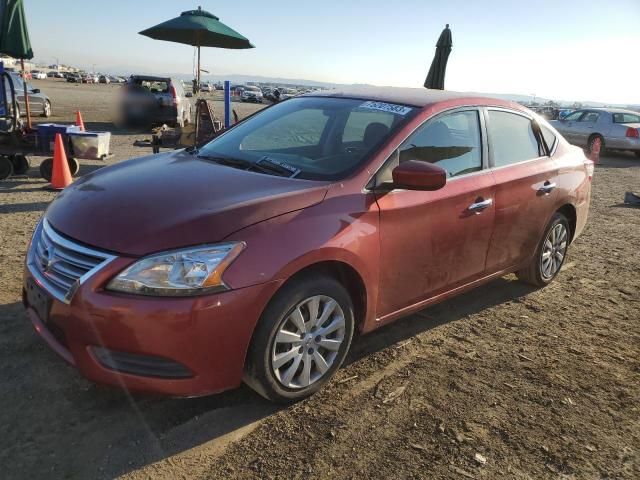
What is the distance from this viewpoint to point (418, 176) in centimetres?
293

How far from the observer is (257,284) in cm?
243

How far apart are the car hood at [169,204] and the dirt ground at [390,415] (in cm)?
91

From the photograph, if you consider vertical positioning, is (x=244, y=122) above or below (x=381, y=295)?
above

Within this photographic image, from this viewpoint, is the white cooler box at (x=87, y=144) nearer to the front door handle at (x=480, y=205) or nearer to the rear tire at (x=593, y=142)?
the front door handle at (x=480, y=205)

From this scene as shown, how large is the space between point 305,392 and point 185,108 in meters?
14.9

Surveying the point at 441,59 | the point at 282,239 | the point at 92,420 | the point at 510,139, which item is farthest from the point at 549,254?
the point at 441,59

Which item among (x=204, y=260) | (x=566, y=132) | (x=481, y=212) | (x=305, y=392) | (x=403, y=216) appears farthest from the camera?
(x=566, y=132)

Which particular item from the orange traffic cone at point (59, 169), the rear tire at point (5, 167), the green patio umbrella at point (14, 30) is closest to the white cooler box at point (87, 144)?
the orange traffic cone at point (59, 169)

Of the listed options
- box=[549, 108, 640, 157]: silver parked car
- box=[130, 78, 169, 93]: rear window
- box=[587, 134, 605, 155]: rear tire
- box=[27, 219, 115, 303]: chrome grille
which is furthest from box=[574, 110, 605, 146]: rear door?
box=[27, 219, 115, 303]: chrome grille

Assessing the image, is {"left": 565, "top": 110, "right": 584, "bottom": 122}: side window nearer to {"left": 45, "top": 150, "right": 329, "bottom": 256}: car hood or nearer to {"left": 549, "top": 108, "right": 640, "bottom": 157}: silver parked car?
{"left": 549, "top": 108, "right": 640, "bottom": 157}: silver parked car

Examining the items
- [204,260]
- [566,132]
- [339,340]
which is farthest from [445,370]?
[566,132]

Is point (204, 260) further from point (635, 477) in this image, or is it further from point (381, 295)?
point (635, 477)

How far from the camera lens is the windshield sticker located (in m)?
3.42

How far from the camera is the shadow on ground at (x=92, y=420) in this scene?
236cm
